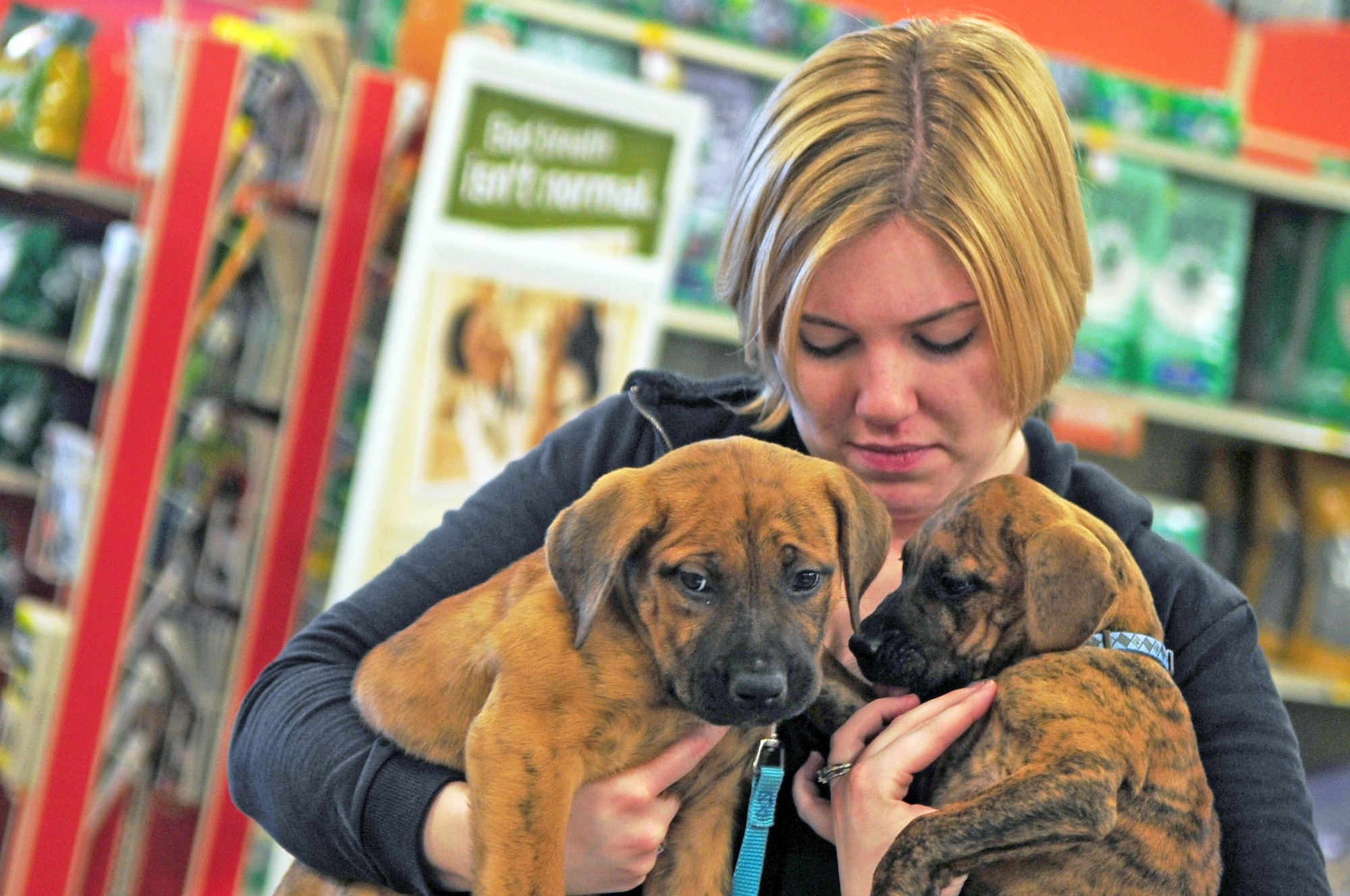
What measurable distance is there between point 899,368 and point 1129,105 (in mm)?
3147

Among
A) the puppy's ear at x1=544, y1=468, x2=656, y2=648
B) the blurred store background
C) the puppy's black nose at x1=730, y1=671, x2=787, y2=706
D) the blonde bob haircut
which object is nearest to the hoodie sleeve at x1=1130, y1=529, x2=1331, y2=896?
the blonde bob haircut

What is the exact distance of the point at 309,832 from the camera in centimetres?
165

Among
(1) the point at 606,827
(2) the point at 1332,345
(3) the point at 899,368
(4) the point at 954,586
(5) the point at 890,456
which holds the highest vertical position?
(2) the point at 1332,345

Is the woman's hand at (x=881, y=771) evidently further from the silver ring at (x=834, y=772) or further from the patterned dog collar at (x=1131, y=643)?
the patterned dog collar at (x=1131, y=643)

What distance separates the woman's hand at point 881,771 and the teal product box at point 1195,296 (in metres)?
3.06

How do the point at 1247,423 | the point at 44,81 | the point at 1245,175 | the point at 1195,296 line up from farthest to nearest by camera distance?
1. the point at 1245,175
2. the point at 1247,423
3. the point at 1195,296
4. the point at 44,81

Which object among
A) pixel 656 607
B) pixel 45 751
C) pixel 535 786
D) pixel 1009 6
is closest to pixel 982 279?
pixel 656 607

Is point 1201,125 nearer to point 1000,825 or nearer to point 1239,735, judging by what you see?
point 1239,735

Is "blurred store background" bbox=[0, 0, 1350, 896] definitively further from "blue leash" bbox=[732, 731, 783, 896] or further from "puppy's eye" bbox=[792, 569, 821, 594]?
"blue leash" bbox=[732, 731, 783, 896]

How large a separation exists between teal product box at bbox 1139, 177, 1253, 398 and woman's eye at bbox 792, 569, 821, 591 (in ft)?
10.1

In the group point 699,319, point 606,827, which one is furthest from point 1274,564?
point 606,827

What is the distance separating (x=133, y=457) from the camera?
131 inches

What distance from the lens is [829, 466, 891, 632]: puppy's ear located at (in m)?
1.61

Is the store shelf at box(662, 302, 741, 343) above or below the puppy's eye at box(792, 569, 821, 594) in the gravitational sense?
above
